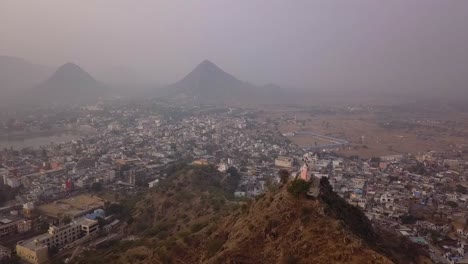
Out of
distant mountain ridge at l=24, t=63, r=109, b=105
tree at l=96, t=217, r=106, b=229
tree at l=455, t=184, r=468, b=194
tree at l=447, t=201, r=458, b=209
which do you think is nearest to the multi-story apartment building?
tree at l=96, t=217, r=106, b=229

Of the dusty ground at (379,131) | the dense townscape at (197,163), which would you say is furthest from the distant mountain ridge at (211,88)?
the dense townscape at (197,163)

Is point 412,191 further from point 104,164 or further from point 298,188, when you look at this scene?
point 104,164

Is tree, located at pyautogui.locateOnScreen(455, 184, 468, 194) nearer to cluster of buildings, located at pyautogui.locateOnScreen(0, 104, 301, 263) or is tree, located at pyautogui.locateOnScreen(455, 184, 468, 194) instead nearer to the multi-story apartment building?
cluster of buildings, located at pyautogui.locateOnScreen(0, 104, 301, 263)

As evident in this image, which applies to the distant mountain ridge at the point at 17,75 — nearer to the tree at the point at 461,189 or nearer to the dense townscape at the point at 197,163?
the dense townscape at the point at 197,163

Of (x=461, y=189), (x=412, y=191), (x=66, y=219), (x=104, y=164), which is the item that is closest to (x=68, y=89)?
(x=104, y=164)

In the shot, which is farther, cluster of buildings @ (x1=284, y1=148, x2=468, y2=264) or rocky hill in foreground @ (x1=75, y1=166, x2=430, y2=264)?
cluster of buildings @ (x1=284, y1=148, x2=468, y2=264)

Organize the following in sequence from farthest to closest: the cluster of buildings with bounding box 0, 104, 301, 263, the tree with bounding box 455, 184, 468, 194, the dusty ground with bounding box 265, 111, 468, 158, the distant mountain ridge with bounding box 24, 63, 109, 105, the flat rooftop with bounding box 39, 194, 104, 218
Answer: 1. the distant mountain ridge with bounding box 24, 63, 109, 105
2. the dusty ground with bounding box 265, 111, 468, 158
3. the tree with bounding box 455, 184, 468, 194
4. the flat rooftop with bounding box 39, 194, 104, 218
5. the cluster of buildings with bounding box 0, 104, 301, 263

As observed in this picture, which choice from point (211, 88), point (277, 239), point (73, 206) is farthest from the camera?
point (211, 88)

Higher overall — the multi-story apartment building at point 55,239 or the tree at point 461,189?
the tree at point 461,189
